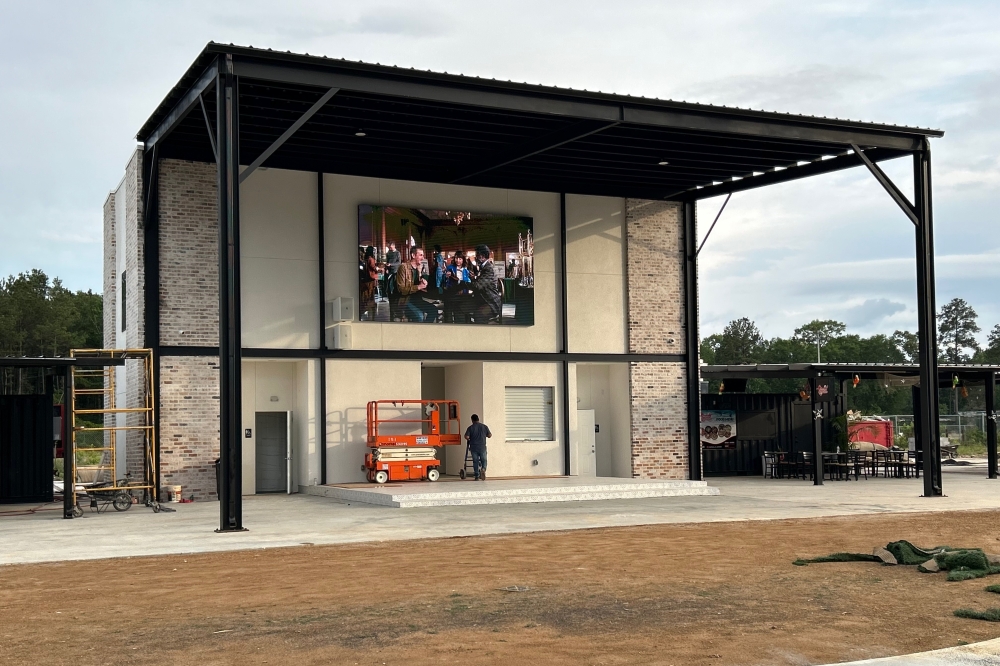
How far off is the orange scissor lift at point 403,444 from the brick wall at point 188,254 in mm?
3730

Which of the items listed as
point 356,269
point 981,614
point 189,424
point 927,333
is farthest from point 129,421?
point 981,614

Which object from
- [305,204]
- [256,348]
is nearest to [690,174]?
[305,204]

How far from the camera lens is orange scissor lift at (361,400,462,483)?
882 inches

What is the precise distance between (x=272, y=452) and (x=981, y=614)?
56.3ft

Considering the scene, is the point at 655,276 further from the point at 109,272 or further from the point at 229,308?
the point at 229,308

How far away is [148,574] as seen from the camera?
37.0ft

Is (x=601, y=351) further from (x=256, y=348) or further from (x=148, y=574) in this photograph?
(x=148, y=574)

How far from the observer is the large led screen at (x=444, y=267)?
23422 mm

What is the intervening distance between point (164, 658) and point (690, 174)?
19323 millimetres

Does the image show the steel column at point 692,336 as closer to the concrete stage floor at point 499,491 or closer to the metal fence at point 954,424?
the concrete stage floor at point 499,491

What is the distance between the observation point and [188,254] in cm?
2170

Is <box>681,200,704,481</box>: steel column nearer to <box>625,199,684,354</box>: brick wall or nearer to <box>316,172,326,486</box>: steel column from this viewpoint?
<box>625,199,684,354</box>: brick wall

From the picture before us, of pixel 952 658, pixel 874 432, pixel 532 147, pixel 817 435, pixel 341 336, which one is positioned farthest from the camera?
pixel 874 432

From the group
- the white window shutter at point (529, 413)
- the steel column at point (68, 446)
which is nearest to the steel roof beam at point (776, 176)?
the white window shutter at point (529, 413)
